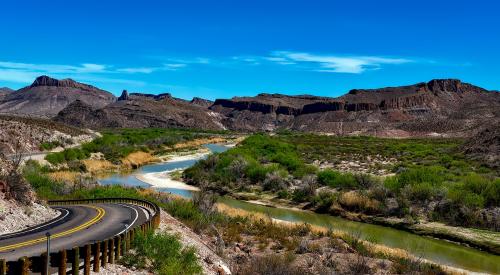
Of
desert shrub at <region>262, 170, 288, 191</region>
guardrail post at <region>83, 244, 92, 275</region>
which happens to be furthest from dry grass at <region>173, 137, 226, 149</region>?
guardrail post at <region>83, 244, 92, 275</region>

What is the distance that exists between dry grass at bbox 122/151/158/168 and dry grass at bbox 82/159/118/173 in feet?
8.00

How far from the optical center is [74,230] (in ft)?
57.6

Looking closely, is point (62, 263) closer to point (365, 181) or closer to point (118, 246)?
point (118, 246)

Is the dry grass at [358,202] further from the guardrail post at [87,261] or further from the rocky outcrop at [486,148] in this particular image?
the guardrail post at [87,261]

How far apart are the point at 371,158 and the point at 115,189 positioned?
45139 mm

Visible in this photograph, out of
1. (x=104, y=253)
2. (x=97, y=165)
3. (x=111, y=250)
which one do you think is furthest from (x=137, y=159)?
(x=104, y=253)

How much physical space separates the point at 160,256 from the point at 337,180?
28.9 meters

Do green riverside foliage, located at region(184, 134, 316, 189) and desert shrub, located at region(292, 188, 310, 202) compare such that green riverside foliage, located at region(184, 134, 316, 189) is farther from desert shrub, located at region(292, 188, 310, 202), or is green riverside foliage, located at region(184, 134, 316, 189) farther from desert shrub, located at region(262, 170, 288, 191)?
desert shrub, located at region(292, 188, 310, 202)

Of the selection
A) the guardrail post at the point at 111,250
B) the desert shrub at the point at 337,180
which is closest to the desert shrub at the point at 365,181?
the desert shrub at the point at 337,180

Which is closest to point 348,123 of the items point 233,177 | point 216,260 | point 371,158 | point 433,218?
point 371,158

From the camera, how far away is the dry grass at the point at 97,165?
58722 mm

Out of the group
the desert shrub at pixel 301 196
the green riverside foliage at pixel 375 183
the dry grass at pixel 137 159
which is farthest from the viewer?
the dry grass at pixel 137 159

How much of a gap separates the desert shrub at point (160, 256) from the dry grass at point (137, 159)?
171 ft

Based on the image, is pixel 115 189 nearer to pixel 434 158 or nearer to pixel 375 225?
pixel 375 225
